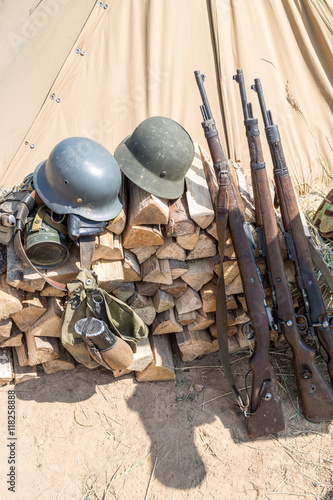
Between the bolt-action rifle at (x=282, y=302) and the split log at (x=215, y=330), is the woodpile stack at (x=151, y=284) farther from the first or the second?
the bolt-action rifle at (x=282, y=302)

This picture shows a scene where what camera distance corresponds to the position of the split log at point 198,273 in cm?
350

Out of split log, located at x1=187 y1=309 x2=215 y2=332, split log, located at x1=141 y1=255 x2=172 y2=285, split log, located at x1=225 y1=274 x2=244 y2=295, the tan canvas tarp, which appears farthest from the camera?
the tan canvas tarp

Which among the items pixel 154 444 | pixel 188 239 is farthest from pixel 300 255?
pixel 154 444

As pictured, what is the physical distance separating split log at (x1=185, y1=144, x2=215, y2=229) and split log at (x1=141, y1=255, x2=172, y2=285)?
0.44 meters

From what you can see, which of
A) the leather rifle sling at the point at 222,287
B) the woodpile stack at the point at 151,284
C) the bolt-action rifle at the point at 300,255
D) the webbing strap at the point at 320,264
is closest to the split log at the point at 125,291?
the woodpile stack at the point at 151,284

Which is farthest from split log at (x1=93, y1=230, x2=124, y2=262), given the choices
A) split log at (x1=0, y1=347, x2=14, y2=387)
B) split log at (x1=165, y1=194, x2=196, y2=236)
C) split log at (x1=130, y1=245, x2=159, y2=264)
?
split log at (x1=0, y1=347, x2=14, y2=387)

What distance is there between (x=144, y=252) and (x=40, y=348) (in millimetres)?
1148

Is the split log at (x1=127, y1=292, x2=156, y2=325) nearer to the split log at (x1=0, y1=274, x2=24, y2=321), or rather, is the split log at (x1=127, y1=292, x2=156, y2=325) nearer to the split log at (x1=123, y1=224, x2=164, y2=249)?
the split log at (x1=123, y1=224, x2=164, y2=249)

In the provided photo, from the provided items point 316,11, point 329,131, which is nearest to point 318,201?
point 329,131

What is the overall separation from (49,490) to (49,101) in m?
3.59

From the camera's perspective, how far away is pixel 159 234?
3.21 metres

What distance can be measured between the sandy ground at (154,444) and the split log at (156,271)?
96cm

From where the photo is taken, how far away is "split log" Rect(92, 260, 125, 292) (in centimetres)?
327

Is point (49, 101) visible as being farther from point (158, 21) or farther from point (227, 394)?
point (227, 394)
